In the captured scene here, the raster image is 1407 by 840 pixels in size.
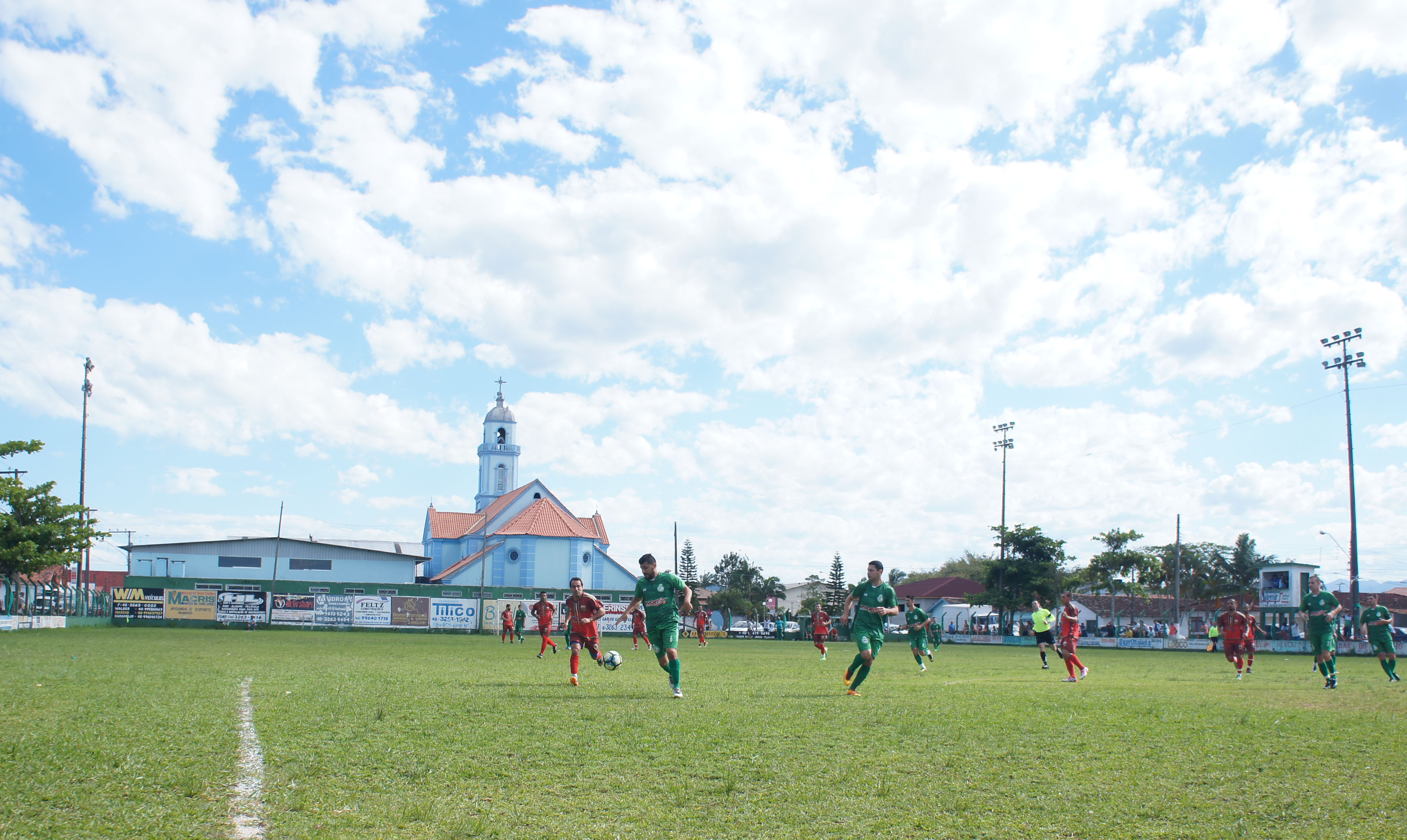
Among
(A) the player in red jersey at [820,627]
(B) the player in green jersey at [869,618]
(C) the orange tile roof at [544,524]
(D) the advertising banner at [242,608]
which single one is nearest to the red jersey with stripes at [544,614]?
(A) the player in red jersey at [820,627]

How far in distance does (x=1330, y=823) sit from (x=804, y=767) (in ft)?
10.7

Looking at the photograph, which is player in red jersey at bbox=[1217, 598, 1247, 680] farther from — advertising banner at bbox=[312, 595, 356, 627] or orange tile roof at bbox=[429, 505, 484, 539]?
orange tile roof at bbox=[429, 505, 484, 539]

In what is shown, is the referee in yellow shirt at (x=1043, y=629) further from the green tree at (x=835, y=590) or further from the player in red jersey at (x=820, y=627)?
the green tree at (x=835, y=590)

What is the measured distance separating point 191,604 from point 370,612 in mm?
8405

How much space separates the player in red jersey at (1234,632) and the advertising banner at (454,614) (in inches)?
1472

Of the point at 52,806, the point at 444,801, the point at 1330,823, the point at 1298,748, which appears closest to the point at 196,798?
the point at 52,806

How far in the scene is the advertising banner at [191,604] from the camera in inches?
1805

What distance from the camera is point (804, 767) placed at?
6.90 m

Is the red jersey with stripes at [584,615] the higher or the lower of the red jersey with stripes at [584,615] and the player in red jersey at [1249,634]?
the higher

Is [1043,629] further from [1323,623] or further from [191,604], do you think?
[191,604]

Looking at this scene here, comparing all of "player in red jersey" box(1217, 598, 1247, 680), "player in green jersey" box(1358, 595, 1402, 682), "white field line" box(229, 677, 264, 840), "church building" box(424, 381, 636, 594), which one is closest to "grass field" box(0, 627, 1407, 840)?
"white field line" box(229, 677, 264, 840)

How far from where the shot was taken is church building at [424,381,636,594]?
79.3 meters

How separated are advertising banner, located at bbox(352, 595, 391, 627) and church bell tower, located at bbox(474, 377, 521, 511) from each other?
50.5 metres

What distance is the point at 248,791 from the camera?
19.9 ft
